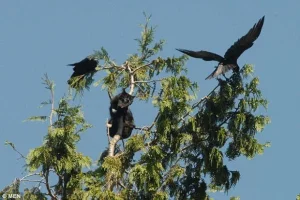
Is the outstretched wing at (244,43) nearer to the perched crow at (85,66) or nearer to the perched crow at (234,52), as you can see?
the perched crow at (234,52)

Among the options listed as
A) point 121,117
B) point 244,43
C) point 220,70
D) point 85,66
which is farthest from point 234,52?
point 85,66

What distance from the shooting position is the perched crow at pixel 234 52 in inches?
835

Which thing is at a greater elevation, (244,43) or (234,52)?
(244,43)

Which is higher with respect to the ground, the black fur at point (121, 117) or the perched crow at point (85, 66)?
the perched crow at point (85, 66)

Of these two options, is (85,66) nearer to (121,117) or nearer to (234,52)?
(121,117)

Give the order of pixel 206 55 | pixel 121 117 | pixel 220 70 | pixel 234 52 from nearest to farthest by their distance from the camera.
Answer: pixel 220 70, pixel 234 52, pixel 206 55, pixel 121 117

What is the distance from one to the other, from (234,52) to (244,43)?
0.23 m

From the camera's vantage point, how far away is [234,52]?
2130cm

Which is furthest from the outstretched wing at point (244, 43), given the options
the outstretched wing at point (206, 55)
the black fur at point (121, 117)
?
the black fur at point (121, 117)

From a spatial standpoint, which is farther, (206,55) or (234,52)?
(206,55)

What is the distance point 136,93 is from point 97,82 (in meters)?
0.71

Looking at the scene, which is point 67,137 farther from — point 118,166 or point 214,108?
point 214,108

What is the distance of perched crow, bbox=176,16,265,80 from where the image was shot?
2122 centimetres

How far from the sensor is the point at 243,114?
21.2 metres
